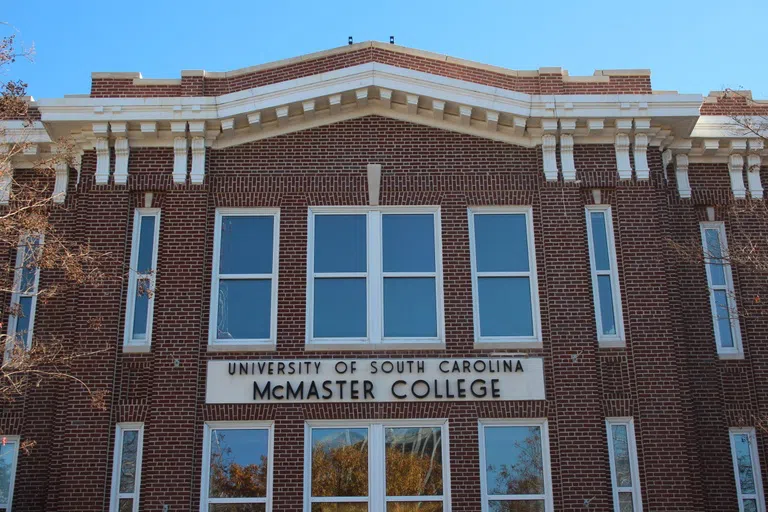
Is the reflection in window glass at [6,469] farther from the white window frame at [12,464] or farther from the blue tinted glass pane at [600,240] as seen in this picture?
the blue tinted glass pane at [600,240]

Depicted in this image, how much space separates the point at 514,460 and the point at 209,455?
527cm

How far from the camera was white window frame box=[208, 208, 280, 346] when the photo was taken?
52.7 ft

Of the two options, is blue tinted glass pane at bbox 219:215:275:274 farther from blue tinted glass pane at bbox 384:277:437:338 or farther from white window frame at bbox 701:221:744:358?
white window frame at bbox 701:221:744:358

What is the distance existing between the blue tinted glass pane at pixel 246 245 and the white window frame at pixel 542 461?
4903 millimetres

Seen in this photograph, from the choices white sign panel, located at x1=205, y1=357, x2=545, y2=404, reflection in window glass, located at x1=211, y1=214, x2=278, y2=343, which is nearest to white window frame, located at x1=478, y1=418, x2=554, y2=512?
white sign panel, located at x1=205, y1=357, x2=545, y2=404

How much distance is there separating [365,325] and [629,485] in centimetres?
534

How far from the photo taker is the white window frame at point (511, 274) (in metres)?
16.1

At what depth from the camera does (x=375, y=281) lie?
16484 millimetres

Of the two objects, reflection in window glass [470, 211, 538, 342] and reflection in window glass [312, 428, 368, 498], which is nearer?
reflection in window glass [312, 428, 368, 498]

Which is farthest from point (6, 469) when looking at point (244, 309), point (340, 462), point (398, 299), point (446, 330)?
point (446, 330)

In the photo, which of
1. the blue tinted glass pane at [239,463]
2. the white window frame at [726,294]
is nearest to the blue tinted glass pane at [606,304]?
the white window frame at [726,294]

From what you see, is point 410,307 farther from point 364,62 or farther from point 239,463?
point 364,62

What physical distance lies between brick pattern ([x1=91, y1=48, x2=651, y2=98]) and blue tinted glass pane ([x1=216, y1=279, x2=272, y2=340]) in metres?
3.86

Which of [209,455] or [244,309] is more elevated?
[244,309]
